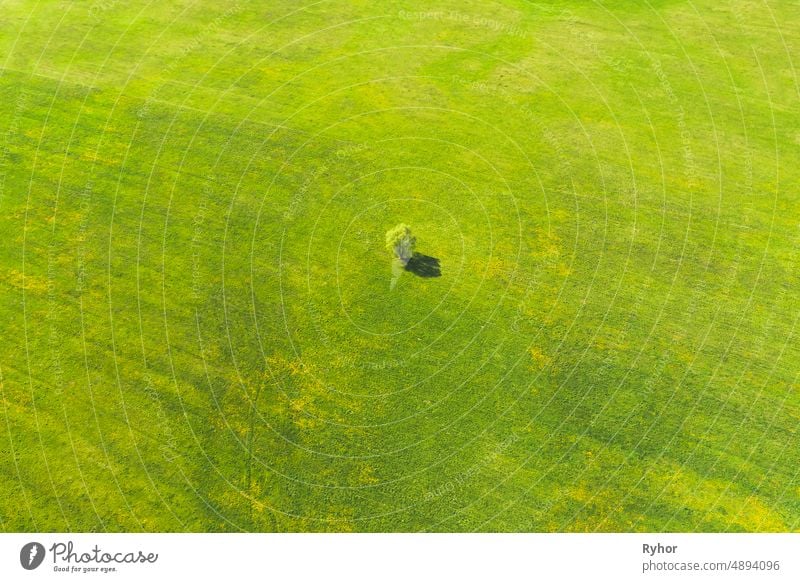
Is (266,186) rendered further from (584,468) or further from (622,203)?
(584,468)

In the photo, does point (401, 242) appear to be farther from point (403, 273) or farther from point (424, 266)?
point (424, 266)

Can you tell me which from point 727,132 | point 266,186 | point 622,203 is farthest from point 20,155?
point 727,132

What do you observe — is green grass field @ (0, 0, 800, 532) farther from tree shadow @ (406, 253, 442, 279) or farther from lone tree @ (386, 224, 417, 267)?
lone tree @ (386, 224, 417, 267)

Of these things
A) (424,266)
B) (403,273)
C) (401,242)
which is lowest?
(403,273)

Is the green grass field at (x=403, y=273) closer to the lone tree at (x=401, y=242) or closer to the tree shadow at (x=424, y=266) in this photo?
the tree shadow at (x=424, y=266)

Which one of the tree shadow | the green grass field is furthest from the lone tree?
the green grass field

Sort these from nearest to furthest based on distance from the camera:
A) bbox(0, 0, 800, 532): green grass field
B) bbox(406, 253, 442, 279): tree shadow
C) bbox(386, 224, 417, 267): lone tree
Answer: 1. bbox(0, 0, 800, 532): green grass field
2. bbox(386, 224, 417, 267): lone tree
3. bbox(406, 253, 442, 279): tree shadow

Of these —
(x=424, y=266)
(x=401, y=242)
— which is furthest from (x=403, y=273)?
(x=401, y=242)
